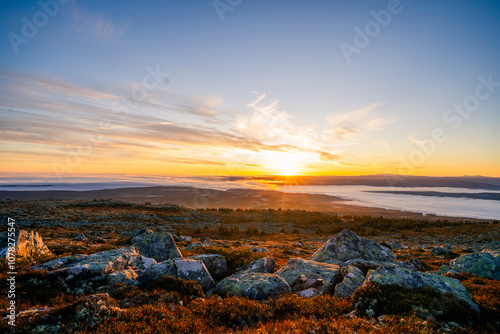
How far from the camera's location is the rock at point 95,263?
8.20 m

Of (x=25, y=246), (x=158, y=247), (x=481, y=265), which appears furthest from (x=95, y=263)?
(x=481, y=265)

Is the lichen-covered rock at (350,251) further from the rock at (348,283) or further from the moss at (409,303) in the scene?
the moss at (409,303)

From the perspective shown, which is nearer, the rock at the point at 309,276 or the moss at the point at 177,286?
the moss at the point at 177,286

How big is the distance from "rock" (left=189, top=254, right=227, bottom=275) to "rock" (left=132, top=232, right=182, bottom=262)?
2.53 metres

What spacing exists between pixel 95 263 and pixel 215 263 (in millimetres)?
5130

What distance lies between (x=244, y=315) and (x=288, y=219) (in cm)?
3942

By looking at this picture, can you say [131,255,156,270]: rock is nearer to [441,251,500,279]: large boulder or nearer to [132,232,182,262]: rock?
[132,232,182,262]: rock

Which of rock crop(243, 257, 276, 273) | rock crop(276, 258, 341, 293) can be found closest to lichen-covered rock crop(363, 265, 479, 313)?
rock crop(276, 258, 341, 293)

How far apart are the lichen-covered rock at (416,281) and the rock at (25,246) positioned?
15034mm

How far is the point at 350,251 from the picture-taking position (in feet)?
43.8

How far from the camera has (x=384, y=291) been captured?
6.66 meters

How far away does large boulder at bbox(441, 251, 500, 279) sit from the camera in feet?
36.7

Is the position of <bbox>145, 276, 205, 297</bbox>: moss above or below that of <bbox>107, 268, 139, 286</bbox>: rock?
below

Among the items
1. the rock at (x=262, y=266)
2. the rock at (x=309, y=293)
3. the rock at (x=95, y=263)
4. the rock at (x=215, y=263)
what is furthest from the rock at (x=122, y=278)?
the rock at (x=309, y=293)
